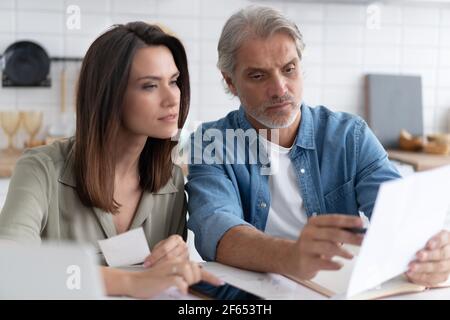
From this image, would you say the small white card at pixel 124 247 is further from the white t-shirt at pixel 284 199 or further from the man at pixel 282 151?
the white t-shirt at pixel 284 199

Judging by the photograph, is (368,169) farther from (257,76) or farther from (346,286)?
(346,286)

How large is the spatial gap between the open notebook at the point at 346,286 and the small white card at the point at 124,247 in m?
0.35

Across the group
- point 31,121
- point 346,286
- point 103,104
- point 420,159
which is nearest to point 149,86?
point 103,104

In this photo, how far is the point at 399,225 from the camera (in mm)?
946

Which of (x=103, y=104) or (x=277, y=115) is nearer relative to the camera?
(x=103, y=104)

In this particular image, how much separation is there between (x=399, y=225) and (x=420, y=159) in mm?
1864

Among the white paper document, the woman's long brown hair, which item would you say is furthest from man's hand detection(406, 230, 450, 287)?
the woman's long brown hair

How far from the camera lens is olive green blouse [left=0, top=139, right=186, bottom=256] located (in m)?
1.24

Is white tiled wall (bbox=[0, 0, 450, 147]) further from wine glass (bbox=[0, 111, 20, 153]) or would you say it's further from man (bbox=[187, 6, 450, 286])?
man (bbox=[187, 6, 450, 286])

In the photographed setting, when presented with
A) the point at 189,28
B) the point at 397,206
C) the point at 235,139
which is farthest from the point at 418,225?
the point at 189,28

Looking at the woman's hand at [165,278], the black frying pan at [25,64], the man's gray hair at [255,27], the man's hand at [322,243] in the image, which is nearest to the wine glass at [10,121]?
the black frying pan at [25,64]

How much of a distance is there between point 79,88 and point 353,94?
6.51ft

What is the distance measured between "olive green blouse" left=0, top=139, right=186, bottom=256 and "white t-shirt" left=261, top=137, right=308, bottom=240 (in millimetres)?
241
